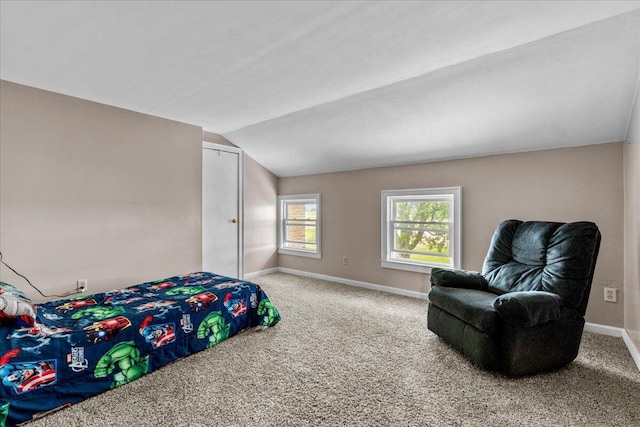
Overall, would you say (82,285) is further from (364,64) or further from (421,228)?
(421,228)

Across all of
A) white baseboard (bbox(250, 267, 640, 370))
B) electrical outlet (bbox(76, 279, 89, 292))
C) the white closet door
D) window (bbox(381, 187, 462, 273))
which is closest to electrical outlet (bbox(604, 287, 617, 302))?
white baseboard (bbox(250, 267, 640, 370))

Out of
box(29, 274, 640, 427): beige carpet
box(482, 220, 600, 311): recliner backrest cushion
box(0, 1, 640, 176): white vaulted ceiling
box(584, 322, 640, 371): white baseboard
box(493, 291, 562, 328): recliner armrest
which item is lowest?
box(29, 274, 640, 427): beige carpet

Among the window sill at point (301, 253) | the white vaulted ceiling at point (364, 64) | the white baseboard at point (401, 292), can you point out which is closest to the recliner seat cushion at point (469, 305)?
the white baseboard at point (401, 292)

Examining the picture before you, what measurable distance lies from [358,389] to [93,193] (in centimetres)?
306

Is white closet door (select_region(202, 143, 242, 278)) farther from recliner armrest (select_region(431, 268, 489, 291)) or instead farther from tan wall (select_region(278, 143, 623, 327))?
recliner armrest (select_region(431, 268, 489, 291))

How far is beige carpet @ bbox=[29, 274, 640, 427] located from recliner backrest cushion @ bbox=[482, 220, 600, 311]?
1.98 ft

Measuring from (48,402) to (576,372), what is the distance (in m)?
3.35

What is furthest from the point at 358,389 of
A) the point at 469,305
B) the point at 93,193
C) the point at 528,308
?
the point at 93,193

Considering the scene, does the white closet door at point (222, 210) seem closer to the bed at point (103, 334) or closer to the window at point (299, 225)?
the window at point (299, 225)

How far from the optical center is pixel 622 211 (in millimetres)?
2846

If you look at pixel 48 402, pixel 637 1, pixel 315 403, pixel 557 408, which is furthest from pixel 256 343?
pixel 637 1

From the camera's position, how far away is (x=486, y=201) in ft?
11.8

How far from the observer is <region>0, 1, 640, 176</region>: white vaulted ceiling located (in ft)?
5.76

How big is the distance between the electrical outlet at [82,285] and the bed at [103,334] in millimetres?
502
